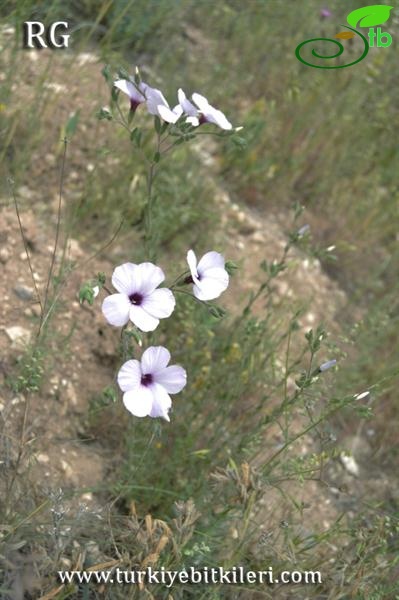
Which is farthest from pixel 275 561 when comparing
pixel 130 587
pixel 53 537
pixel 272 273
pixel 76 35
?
pixel 76 35

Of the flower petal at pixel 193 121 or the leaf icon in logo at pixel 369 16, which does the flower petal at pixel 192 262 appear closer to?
the flower petal at pixel 193 121

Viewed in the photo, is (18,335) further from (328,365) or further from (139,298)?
(328,365)

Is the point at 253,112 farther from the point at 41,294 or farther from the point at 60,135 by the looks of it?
the point at 41,294

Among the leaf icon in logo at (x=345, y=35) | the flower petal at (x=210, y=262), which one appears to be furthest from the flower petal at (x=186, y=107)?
the leaf icon in logo at (x=345, y=35)

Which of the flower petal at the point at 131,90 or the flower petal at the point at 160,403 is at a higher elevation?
the flower petal at the point at 131,90

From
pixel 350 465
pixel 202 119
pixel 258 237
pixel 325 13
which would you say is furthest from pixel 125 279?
pixel 325 13

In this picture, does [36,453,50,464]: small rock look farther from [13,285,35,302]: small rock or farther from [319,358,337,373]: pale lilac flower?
[319,358,337,373]: pale lilac flower
